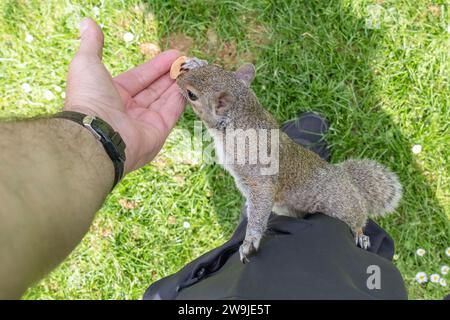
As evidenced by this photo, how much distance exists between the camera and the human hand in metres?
1.77

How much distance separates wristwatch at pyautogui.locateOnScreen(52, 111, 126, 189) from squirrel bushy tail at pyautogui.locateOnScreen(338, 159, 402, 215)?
1.13 metres

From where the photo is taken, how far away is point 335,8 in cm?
255

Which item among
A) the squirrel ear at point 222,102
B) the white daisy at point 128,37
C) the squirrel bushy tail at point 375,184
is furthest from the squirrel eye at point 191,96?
the white daisy at point 128,37

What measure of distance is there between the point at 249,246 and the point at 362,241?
1.89ft

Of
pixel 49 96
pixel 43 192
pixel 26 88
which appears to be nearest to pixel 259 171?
pixel 43 192

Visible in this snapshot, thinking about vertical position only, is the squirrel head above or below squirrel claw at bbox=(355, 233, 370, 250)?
above

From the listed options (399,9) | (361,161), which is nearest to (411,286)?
(361,161)

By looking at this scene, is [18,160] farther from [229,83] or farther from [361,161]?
[361,161]

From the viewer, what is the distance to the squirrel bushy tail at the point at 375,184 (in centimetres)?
216

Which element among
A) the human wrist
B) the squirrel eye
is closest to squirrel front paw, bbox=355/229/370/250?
the squirrel eye

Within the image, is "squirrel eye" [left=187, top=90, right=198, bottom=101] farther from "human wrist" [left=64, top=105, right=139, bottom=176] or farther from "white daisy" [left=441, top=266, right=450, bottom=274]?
"white daisy" [left=441, top=266, right=450, bottom=274]

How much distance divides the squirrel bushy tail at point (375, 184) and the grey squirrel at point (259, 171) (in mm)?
80

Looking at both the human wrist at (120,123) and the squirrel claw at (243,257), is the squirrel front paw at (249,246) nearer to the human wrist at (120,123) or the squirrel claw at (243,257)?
the squirrel claw at (243,257)

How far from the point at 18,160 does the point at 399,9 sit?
7.44 feet
